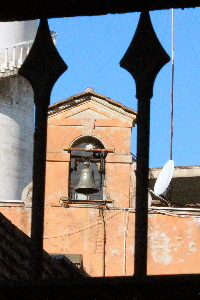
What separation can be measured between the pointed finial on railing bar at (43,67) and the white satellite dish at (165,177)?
1357 centimetres

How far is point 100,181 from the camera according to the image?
1930 centimetres

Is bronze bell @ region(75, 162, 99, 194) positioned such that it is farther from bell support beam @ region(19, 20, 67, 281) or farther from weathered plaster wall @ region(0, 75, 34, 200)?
bell support beam @ region(19, 20, 67, 281)

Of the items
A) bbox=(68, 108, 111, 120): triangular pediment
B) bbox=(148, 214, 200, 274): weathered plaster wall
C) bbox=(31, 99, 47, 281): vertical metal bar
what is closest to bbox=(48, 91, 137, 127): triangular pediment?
bbox=(68, 108, 111, 120): triangular pediment

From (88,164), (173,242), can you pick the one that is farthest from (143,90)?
(173,242)

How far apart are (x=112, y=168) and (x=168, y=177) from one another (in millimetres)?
2064

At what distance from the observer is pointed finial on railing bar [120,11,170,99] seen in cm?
282

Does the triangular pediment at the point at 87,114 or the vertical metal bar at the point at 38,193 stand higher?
the triangular pediment at the point at 87,114

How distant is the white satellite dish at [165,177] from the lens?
54.1 ft

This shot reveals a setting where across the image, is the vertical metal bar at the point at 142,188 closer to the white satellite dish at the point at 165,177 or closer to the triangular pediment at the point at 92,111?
the white satellite dish at the point at 165,177

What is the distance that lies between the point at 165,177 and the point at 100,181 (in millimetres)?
2641

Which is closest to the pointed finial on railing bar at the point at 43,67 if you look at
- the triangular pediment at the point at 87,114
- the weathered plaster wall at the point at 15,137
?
the triangular pediment at the point at 87,114

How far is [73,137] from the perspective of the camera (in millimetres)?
18797

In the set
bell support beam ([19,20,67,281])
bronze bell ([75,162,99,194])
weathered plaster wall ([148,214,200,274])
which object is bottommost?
weathered plaster wall ([148,214,200,274])

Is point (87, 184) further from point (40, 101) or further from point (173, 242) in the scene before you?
point (40, 101)
